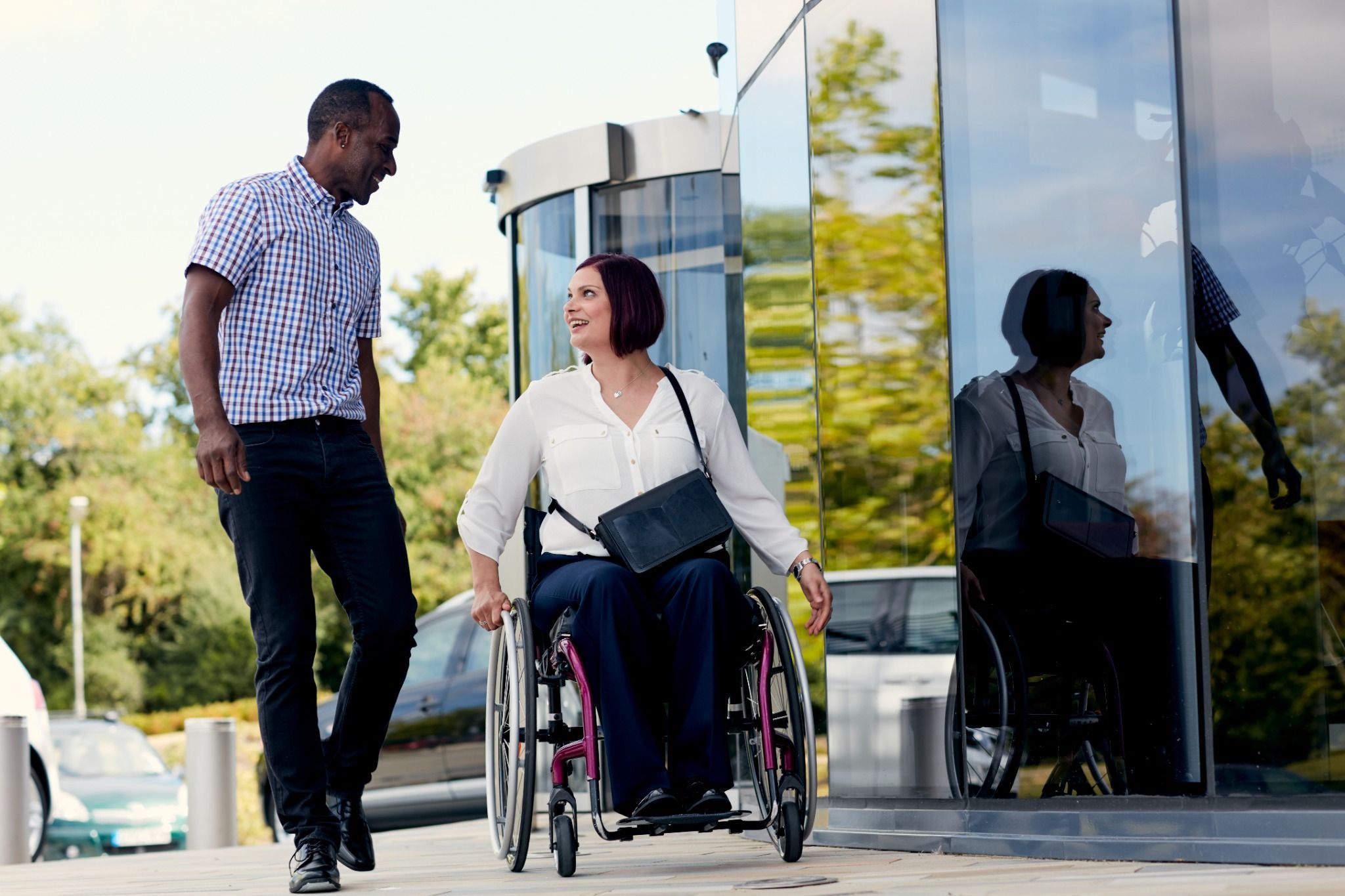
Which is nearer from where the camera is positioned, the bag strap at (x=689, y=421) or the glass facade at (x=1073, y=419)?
the glass facade at (x=1073, y=419)

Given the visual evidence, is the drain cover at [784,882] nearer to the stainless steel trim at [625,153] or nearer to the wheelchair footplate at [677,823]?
the wheelchair footplate at [677,823]

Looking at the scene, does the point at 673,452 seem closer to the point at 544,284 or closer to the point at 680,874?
the point at 680,874

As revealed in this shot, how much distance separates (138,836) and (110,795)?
505 millimetres

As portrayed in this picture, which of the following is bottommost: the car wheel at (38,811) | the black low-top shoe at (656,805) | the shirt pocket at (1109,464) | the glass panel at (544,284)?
the car wheel at (38,811)

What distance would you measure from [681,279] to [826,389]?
97.5 inches

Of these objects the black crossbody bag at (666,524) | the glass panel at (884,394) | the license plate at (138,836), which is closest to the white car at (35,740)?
the license plate at (138,836)

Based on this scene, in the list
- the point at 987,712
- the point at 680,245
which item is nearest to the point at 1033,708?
the point at 987,712

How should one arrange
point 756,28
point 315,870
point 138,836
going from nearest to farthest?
point 315,870 → point 756,28 → point 138,836

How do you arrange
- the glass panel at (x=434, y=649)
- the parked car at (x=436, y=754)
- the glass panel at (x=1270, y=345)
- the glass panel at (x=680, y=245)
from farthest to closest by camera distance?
1. the glass panel at (x=434, y=649)
2. the parked car at (x=436, y=754)
3. the glass panel at (x=680, y=245)
4. the glass panel at (x=1270, y=345)

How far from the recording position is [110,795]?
44.8 ft

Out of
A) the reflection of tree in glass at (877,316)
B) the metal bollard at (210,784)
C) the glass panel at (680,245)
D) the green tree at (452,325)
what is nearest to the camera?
the reflection of tree in glass at (877,316)

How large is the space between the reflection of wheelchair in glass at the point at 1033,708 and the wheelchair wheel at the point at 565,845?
1242 mm

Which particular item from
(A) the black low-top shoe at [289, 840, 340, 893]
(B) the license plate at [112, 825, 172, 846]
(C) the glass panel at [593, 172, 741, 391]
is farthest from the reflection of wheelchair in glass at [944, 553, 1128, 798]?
(B) the license plate at [112, 825, 172, 846]

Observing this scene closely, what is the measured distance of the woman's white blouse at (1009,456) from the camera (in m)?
4.29
